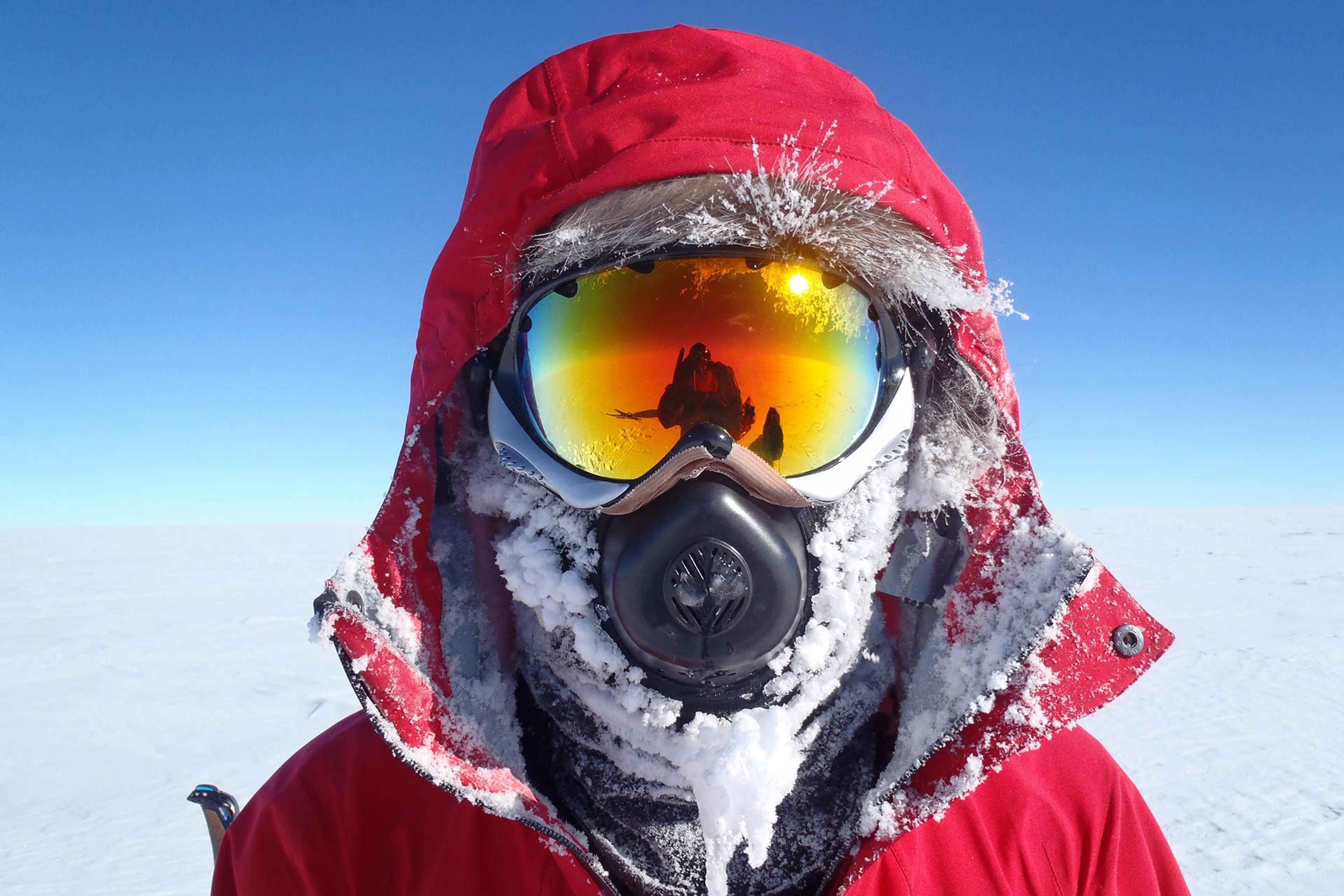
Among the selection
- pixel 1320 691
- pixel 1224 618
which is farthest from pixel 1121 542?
pixel 1320 691

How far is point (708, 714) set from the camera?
1.19 meters

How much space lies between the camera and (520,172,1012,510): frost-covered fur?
3.62 ft

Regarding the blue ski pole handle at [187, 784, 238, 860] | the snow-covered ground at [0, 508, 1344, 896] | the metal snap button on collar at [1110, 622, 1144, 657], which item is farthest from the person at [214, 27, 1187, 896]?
the snow-covered ground at [0, 508, 1344, 896]

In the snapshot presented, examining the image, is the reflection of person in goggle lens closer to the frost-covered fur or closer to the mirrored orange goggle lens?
the mirrored orange goggle lens

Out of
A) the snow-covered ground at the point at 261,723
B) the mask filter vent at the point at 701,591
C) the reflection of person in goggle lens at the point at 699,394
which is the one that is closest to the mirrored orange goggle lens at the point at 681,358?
the reflection of person in goggle lens at the point at 699,394

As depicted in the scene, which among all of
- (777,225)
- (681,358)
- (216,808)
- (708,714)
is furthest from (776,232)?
(216,808)

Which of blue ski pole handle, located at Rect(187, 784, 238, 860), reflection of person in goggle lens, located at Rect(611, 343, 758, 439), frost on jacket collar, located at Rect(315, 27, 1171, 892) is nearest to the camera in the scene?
frost on jacket collar, located at Rect(315, 27, 1171, 892)

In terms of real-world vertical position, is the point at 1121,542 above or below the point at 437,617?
below

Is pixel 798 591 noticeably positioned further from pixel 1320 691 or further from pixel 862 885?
pixel 1320 691

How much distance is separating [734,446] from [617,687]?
45 cm

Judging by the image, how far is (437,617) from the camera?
134 cm

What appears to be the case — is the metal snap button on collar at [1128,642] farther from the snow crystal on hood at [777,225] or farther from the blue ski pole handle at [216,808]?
the blue ski pole handle at [216,808]

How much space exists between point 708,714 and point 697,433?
1.54 ft

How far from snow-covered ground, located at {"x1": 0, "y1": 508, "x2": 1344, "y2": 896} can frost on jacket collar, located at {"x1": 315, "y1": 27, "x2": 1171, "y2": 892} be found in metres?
3.00
